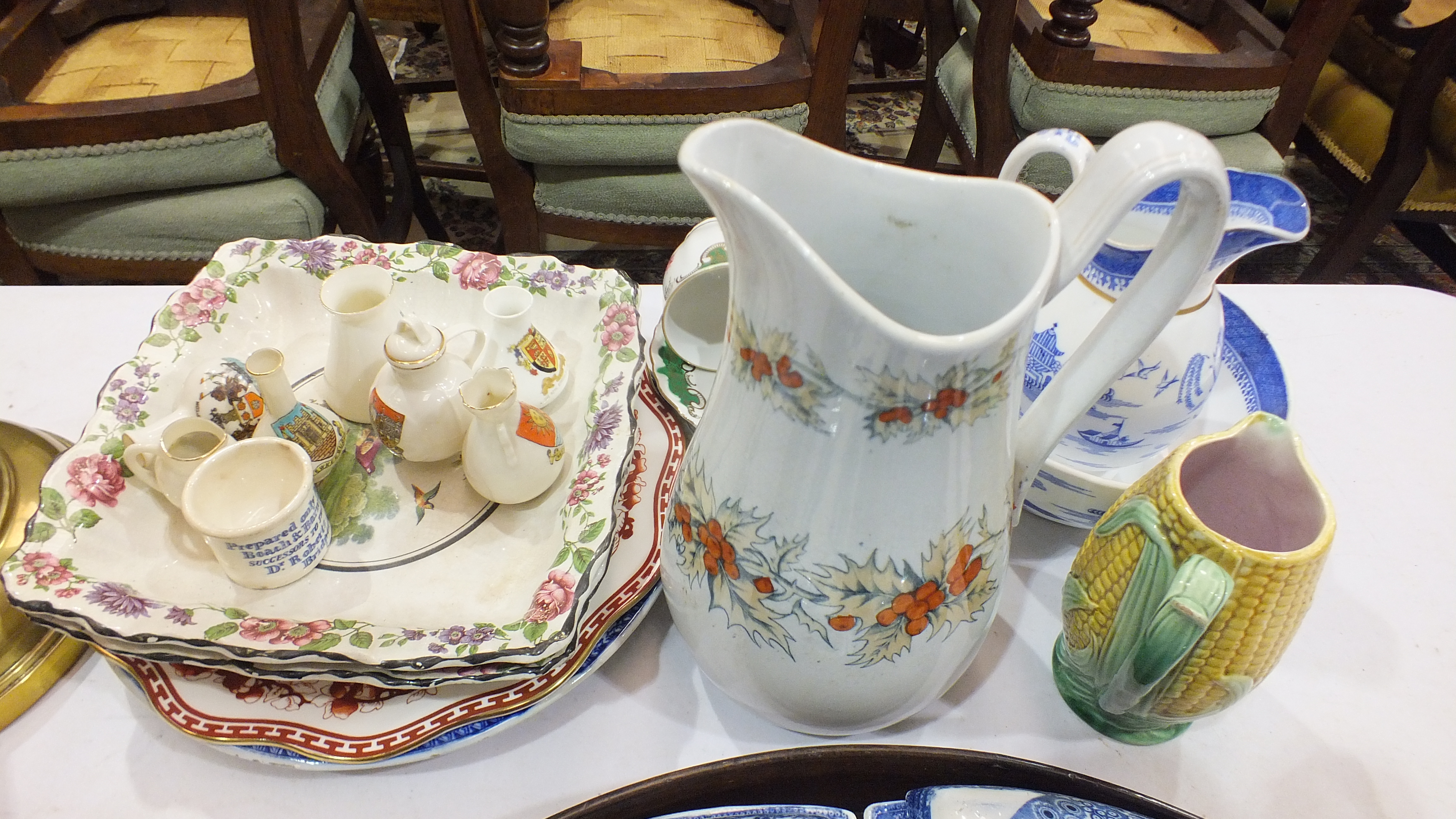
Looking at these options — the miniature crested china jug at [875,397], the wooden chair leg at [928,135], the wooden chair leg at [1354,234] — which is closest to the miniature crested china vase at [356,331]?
the miniature crested china jug at [875,397]

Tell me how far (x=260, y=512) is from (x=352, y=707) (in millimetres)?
167

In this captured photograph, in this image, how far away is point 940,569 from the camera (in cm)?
33

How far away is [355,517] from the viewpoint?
54 cm

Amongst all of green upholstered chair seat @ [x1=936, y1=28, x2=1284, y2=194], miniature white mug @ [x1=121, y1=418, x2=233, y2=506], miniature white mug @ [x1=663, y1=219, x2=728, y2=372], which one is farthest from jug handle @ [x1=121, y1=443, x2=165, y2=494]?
green upholstered chair seat @ [x1=936, y1=28, x2=1284, y2=194]

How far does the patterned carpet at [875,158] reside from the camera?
1.64 metres

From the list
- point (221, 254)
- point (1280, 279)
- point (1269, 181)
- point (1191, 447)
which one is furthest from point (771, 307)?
point (1280, 279)

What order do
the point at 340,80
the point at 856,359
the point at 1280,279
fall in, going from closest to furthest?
1. the point at 856,359
2. the point at 340,80
3. the point at 1280,279

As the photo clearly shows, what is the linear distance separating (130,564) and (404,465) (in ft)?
0.56

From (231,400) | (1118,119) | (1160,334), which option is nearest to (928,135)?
(1118,119)

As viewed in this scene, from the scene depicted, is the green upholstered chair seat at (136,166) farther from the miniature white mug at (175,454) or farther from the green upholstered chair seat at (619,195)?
the miniature white mug at (175,454)

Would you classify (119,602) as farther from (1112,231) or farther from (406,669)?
(1112,231)

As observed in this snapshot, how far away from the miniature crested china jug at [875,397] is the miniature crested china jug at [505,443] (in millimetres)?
158

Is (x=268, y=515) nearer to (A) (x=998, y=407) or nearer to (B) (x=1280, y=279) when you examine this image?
(A) (x=998, y=407)

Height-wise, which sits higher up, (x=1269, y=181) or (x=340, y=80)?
(x=1269, y=181)
